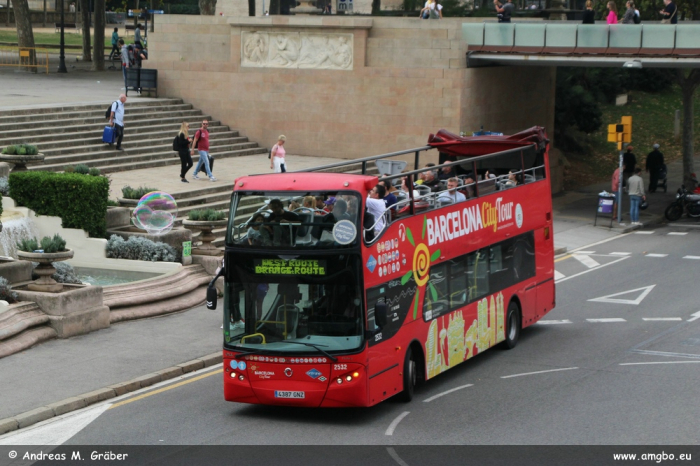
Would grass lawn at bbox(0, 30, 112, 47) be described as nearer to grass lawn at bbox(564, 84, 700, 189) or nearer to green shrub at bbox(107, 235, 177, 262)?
grass lawn at bbox(564, 84, 700, 189)

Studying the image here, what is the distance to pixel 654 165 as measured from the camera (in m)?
38.3

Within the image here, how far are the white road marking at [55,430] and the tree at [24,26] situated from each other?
3593 cm

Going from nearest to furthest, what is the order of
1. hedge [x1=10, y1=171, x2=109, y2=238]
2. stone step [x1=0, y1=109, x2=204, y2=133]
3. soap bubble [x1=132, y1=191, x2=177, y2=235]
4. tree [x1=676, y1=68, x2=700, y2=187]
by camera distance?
soap bubble [x1=132, y1=191, x2=177, y2=235] → hedge [x1=10, y1=171, x2=109, y2=238] → stone step [x1=0, y1=109, x2=204, y2=133] → tree [x1=676, y1=68, x2=700, y2=187]

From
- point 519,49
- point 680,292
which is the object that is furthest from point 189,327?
point 519,49

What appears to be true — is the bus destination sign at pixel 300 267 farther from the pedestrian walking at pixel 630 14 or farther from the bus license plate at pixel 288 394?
the pedestrian walking at pixel 630 14

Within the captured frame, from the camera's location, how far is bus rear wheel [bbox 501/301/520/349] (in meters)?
18.1

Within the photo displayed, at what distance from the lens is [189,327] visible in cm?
1906

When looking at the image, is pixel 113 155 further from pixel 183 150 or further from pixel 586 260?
pixel 586 260

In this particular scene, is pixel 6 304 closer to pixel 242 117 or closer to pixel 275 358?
pixel 275 358

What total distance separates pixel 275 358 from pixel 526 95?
27.2 m

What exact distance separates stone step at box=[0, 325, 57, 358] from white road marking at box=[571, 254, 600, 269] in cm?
1422

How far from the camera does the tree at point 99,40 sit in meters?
50.7

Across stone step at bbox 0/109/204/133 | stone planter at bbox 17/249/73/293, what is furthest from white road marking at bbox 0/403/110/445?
stone step at bbox 0/109/204/133
